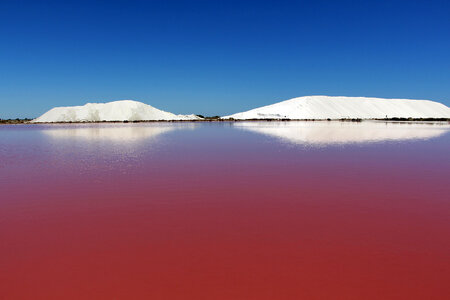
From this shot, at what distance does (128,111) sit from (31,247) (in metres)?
125

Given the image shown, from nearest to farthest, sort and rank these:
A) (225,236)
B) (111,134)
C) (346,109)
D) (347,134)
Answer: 1. (225,236)
2. (347,134)
3. (111,134)
4. (346,109)

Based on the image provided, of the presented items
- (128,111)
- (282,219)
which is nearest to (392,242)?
(282,219)

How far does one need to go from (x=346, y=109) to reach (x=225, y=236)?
488 ft

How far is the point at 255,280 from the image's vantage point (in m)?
3.89

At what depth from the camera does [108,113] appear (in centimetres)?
12312

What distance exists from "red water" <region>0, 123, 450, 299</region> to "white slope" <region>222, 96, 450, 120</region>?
119645mm

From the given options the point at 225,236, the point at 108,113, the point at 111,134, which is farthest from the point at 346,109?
the point at 225,236

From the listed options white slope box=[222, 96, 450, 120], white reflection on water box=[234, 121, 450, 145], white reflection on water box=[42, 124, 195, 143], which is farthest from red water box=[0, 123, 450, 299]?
white slope box=[222, 96, 450, 120]

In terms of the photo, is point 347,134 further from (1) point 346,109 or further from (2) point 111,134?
(1) point 346,109

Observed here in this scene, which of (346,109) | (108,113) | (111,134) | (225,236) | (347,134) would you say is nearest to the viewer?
(225,236)

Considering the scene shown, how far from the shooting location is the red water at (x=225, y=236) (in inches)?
150

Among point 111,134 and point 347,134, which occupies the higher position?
point 347,134

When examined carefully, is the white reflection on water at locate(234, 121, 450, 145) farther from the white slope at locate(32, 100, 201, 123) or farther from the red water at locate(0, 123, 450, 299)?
the white slope at locate(32, 100, 201, 123)

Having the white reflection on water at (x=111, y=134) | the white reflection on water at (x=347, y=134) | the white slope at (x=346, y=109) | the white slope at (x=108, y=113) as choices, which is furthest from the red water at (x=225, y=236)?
the white slope at (x=346, y=109)
